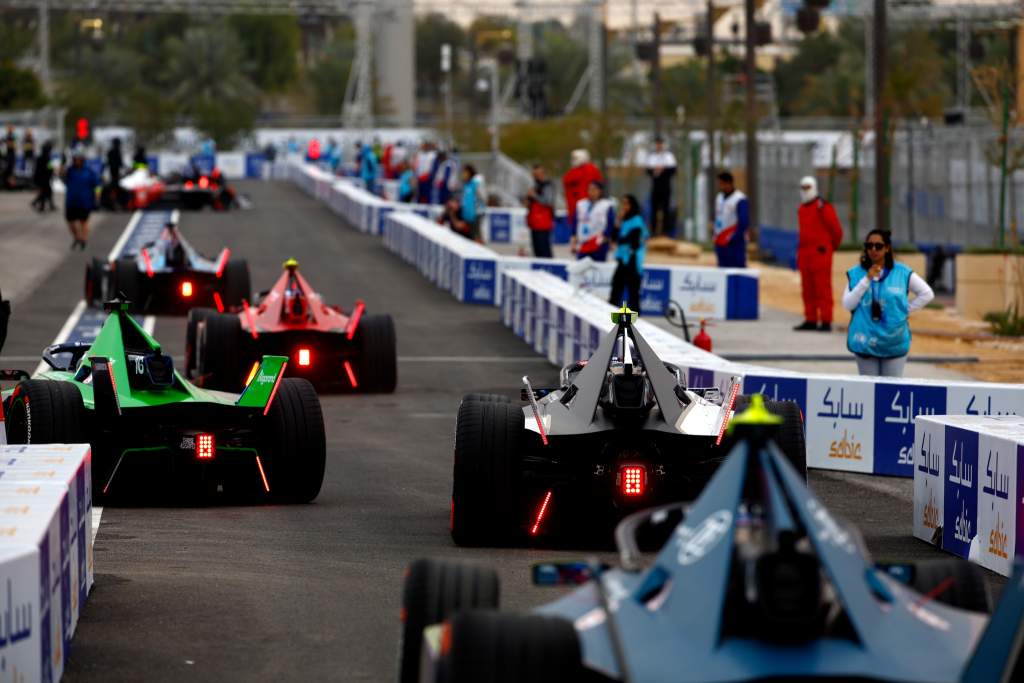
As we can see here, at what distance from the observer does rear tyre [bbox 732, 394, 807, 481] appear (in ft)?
38.2

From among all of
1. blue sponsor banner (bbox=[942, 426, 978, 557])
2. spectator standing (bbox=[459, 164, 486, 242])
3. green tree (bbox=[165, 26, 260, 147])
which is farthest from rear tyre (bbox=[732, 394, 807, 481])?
green tree (bbox=[165, 26, 260, 147])

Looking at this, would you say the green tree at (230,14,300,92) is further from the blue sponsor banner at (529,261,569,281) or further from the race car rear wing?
the race car rear wing

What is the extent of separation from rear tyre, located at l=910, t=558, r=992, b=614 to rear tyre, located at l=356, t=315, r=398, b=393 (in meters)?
13.4

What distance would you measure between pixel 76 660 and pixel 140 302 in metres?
20.1

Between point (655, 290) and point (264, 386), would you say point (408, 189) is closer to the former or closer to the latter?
point (655, 290)

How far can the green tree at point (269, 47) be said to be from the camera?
152 m

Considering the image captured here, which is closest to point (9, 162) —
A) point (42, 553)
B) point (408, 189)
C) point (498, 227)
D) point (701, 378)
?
point (408, 189)

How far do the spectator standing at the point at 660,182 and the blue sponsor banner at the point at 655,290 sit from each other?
50.1 feet

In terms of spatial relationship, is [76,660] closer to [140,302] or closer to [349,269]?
[140,302]

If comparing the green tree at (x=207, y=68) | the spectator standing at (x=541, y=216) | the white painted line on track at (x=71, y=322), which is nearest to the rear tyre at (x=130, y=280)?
the white painted line on track at (x=71, y=322)

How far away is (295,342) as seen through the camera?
66.3ft

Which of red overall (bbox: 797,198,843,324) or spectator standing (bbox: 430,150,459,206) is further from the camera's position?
spectator standing (bbox: 430,150,459,206)

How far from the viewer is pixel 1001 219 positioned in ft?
95.6

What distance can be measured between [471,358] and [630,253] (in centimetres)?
237
